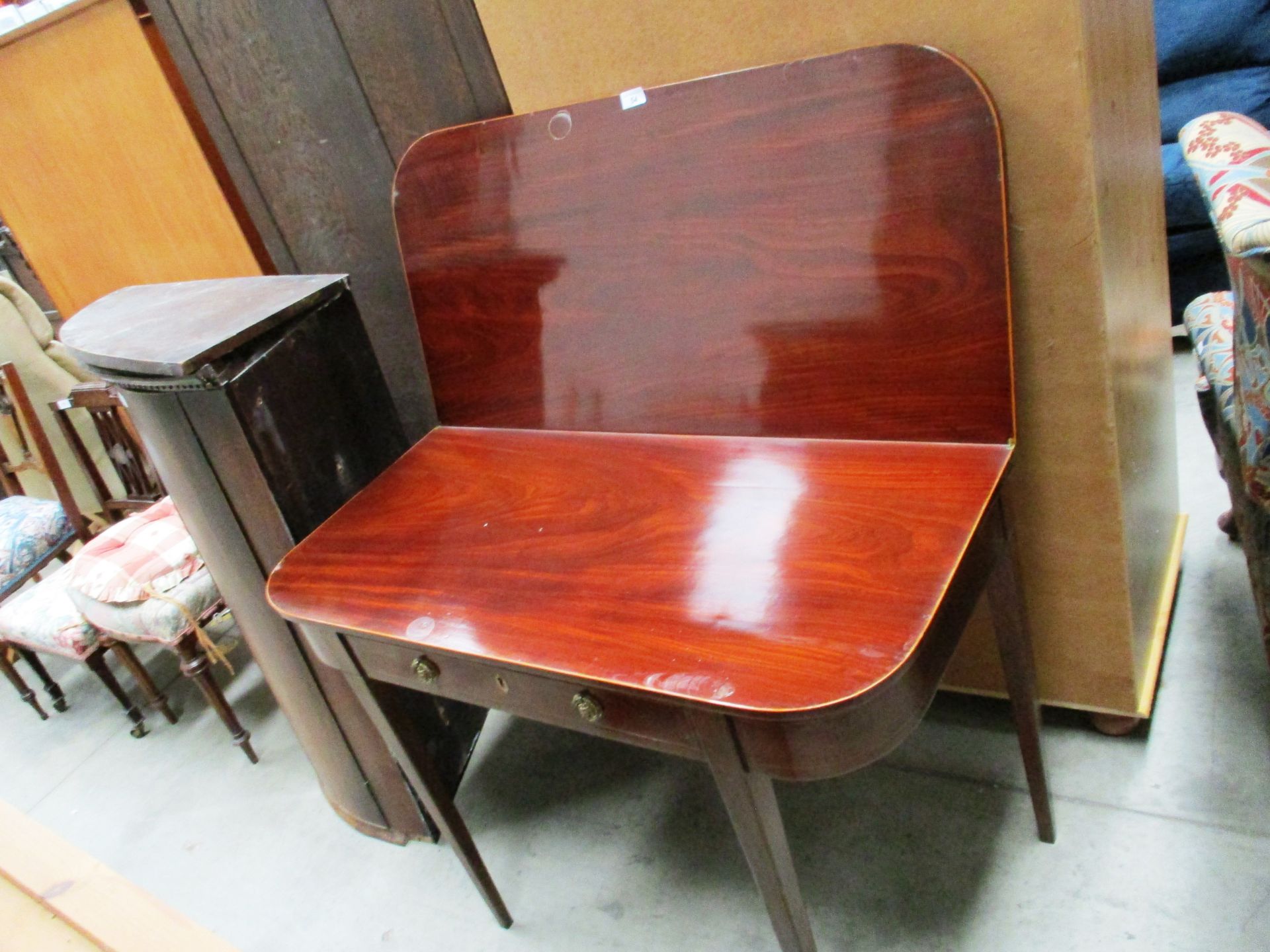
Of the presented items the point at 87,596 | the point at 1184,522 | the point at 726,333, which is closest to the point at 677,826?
the point at 726,333

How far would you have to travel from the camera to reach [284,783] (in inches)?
71.1

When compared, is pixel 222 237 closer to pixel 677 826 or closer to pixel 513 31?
pixel 513 31

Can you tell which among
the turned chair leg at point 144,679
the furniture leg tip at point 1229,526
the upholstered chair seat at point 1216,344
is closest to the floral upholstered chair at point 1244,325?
the upholstered chair seat at point 1216,344

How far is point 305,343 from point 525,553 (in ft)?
1.72

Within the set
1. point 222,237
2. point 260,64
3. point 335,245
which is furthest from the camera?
point 222,237

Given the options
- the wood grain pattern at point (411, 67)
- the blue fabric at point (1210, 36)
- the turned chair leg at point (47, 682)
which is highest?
the wood grain pattern at point (411, 67)

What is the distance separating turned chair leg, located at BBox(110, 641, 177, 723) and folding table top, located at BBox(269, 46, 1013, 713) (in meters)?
1.11

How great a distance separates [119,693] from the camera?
2.09 metres

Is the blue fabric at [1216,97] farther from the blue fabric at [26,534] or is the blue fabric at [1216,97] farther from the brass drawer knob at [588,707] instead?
the blue fabric at [26,534]

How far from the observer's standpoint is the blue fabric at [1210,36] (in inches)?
89.0

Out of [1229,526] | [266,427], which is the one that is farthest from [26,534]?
[1229,526]

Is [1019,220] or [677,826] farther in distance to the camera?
[677,826]

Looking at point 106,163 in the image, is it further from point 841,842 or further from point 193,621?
point 841,842

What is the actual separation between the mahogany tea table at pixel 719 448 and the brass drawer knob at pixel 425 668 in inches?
0.4
